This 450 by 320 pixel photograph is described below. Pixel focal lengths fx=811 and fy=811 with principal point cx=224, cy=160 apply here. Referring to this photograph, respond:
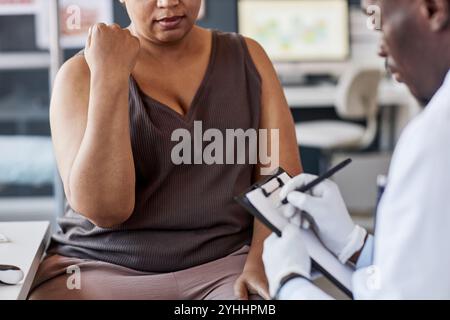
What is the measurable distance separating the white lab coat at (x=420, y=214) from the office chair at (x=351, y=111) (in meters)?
3.24

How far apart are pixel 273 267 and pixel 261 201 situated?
3.6 inches

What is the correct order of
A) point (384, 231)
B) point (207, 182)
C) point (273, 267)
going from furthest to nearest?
point (207, 182) → point (273, 267) → point (384, 231)

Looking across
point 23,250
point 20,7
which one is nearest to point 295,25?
point 20,7

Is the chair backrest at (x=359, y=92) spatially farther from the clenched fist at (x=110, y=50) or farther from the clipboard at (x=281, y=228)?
the clipboard at (x=281, y=228)

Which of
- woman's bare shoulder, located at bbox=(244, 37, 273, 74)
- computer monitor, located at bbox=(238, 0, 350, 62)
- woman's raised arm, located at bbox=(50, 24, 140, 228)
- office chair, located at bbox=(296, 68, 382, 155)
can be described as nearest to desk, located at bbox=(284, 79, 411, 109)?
office chair, located at bbox=(296, 68, 382, 155)

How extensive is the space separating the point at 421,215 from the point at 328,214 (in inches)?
10.4

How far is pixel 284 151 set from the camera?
1.55 meters

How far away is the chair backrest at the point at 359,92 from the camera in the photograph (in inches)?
163

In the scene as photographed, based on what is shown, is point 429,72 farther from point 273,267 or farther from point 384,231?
point 273,267

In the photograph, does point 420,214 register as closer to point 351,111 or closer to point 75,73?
point 75,73

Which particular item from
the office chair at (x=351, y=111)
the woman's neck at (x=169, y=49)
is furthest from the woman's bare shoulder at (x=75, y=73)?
the office chair at (x=351, y=111)

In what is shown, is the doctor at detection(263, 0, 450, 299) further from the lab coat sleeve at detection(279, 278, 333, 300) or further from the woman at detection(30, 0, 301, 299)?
the woman at detection(30, 0, 301, 299)

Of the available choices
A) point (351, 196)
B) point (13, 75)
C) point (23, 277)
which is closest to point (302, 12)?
point (351, 196)

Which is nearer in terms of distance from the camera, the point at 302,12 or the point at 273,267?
the point at 273,267
